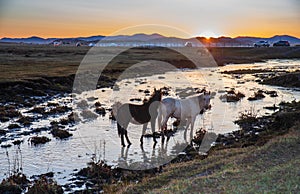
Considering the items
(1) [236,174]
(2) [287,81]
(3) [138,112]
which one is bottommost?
(1) [236,174]

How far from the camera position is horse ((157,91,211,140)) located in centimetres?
1603

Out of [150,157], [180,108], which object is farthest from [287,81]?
[150,157]

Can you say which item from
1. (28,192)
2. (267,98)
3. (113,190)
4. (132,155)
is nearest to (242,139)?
(132,155)

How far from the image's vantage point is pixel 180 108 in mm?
16656

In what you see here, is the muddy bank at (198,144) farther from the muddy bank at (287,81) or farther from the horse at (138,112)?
the muddy bank at (287,81)

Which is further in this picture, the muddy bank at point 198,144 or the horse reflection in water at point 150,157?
the horse reflection in water at point 150,157

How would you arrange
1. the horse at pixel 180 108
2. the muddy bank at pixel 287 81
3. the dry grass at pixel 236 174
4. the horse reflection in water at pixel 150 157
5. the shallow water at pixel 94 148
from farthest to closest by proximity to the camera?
the muddy bank at pixel 287 81 → the horse at pixel 180 108 → the shallow water at pixel 94 148 → the horse reflection in water at pixel 150 157 → the dry grass at pixel 236 174

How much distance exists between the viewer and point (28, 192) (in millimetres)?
10391

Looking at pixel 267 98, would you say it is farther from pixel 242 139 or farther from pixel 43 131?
pixel 43 131

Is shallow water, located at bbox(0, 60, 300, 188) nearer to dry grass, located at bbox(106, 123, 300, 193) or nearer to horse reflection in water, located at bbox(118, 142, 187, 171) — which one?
horse reflection in water, located at bbox(118, 142, 187, 171)

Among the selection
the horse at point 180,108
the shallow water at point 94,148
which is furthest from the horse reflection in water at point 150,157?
the horse at point 180,108

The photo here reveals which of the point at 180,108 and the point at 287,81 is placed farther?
the point at 287,81

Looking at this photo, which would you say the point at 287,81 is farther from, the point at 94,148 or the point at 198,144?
the point at 94,148

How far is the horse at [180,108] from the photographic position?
16.0m
